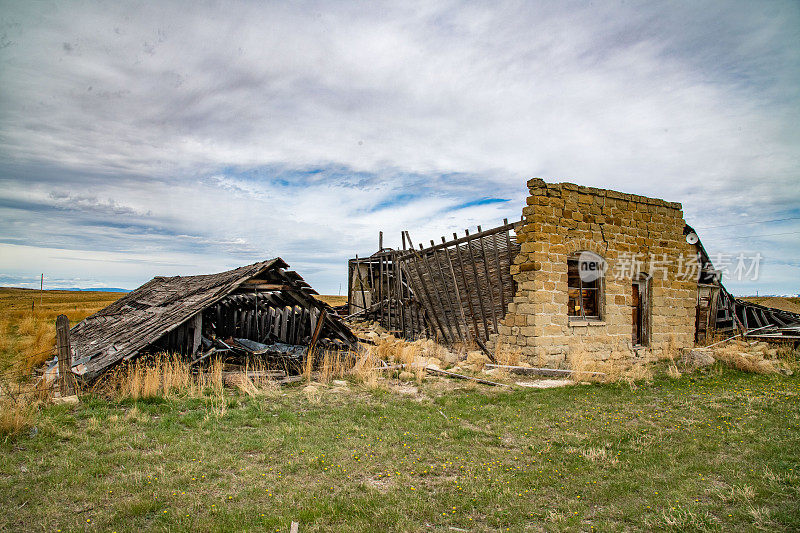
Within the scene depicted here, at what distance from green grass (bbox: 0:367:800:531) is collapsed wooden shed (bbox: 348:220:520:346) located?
4102mm

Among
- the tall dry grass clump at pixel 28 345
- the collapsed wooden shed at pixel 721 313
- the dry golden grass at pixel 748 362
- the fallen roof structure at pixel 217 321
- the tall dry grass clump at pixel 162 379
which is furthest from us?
the collapsed wooden shed at pixel 721 313

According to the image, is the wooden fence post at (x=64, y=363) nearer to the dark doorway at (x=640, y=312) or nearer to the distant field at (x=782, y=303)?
A: the dark doorway at (x=640, y=312)

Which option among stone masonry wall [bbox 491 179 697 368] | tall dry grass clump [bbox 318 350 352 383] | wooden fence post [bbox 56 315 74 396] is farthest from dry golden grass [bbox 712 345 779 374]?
wooden fence post [bbox 56 315 74 396]

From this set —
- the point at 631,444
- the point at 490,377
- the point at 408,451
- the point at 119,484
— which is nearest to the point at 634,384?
the point at 490,377

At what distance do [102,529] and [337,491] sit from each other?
6.20 feet

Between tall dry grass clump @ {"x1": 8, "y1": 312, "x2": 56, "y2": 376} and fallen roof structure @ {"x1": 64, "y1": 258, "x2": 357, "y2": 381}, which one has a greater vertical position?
fallen roof structure @ {"x1": 64, "y1": 258, "x2": 357, "y2": 381}

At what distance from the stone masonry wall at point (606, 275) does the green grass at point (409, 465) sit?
10.0 feet

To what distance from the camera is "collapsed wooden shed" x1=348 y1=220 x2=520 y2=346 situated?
443 inches

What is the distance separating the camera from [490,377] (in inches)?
379

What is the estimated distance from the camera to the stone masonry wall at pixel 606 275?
34.3 ft

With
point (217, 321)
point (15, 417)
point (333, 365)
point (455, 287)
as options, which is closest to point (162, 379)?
point (15, 417)

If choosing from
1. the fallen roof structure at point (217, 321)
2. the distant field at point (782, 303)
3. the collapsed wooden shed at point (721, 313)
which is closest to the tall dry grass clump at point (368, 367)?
the fallen roof structure at point (217, 321)

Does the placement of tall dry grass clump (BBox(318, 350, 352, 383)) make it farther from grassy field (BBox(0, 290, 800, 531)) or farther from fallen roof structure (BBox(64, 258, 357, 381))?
grassy field (BBox(0, 290, 800, 531))

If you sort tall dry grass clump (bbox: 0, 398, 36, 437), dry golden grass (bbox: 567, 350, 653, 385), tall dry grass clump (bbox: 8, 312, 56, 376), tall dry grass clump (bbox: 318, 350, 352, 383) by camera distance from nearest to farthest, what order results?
tall dry grass clump (bbox: 0, 398, 36, 437)
dry golden grass (bbox: 567, 350, 653, 385)
tall dry grass clump (bbox: 318, 350, 352, 383)
tall dry grass clump (bbox: 8, 312, 56, 376)
